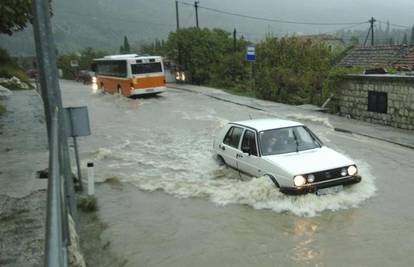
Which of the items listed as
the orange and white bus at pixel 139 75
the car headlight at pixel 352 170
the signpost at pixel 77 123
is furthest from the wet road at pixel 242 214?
the orange and white bus at pixel 139 75

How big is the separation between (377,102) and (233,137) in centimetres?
1092

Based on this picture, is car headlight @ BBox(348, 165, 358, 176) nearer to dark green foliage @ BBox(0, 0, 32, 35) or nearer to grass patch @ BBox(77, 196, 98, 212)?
grass patch @ BBox(77, 196, 98, 212)

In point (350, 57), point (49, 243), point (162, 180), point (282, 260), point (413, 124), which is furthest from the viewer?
point (350, 57)

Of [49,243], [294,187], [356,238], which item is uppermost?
[49,243]

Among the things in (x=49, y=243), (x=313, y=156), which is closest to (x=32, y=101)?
(x=313, y=156)

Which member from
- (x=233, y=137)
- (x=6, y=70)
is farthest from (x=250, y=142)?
(x=6, y=70)

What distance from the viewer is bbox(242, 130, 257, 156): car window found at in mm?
10711

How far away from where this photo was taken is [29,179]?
9.69 metres

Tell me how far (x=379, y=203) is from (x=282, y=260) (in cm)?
351

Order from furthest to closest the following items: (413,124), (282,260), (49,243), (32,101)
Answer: (32,101) → (413,124) → (282,260) → (49,243)

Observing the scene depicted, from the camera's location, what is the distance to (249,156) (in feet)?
35.4

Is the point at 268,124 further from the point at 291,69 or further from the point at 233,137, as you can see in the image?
the point at 291,69

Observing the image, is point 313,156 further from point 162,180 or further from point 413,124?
point 413,124

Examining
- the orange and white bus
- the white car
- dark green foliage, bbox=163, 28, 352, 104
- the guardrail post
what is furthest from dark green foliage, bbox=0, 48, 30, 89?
the guardrail post
